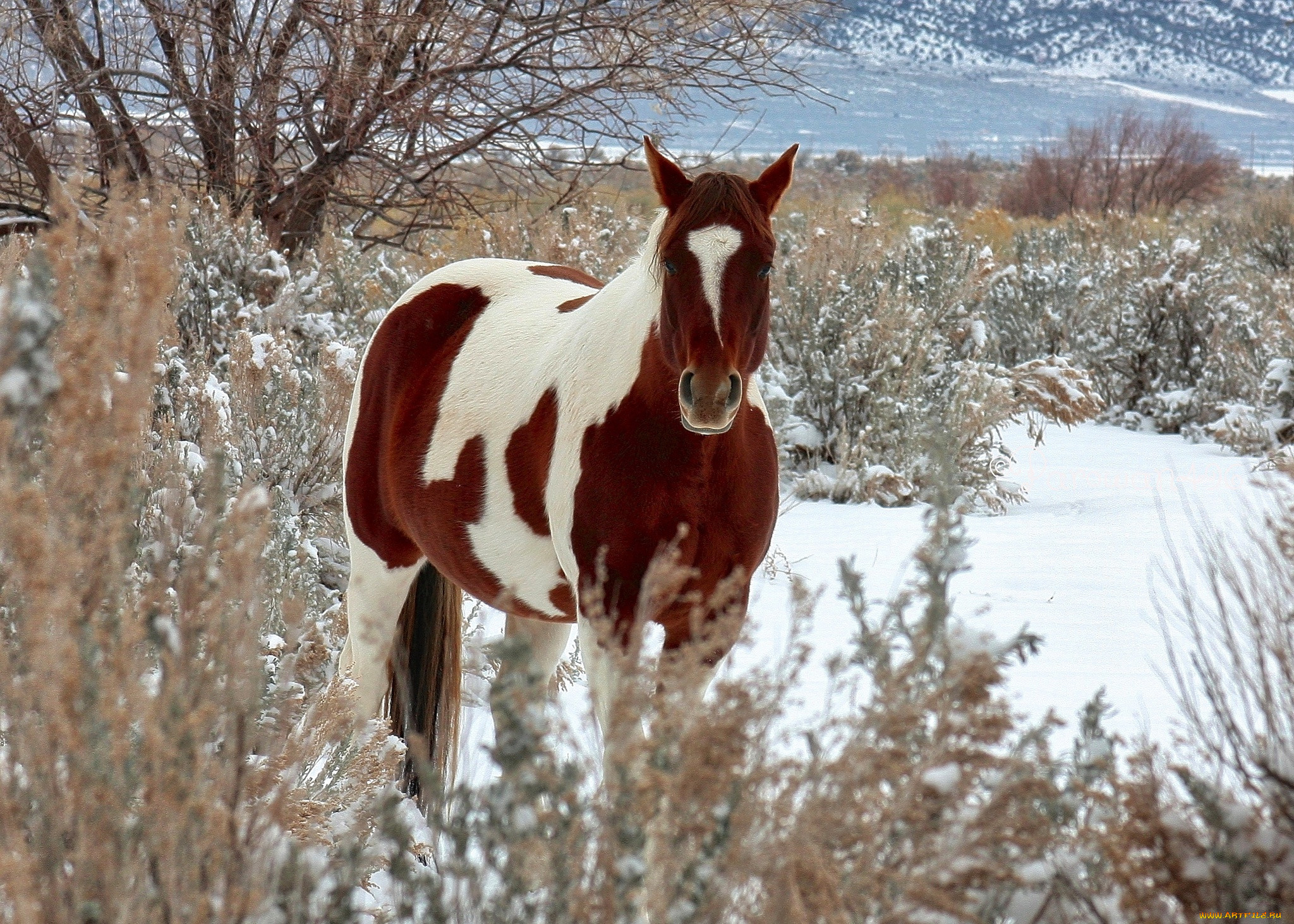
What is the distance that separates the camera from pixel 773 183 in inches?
104

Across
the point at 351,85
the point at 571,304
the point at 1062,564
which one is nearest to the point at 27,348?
the point at 571,304

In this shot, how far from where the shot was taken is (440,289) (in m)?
3.43

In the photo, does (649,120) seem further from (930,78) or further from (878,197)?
(930,78)

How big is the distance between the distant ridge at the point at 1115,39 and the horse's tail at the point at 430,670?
131 meters

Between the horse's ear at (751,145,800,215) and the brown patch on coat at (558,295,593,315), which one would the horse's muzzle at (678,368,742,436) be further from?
the brown patch on coat at (558,295,593,315)

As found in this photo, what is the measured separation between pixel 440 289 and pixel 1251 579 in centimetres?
229

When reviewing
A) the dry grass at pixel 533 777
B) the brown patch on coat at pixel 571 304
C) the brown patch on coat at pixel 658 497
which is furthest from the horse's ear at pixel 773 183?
the dry grass at pixel 533 777

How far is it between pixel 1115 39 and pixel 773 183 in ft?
474

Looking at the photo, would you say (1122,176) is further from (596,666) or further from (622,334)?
(596,666)

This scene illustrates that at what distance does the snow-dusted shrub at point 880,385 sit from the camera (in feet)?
20.9

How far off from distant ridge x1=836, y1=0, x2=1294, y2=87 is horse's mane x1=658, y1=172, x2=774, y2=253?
131m

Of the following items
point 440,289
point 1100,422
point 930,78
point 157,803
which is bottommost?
point 1100,422

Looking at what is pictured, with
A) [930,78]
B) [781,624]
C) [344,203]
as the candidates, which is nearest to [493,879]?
[781,624]

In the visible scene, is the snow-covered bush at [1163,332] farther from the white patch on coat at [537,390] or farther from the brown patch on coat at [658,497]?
the brown patch on coat at [658,497]
